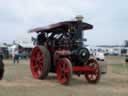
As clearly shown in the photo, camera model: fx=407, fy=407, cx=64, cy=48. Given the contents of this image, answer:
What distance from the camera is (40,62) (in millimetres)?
17250

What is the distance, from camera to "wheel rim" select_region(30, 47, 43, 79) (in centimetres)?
1720

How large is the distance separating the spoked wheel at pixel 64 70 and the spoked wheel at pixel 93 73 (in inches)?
52.8

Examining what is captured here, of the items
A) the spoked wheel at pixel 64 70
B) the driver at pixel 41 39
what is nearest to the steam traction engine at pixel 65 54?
the spoked wheel at pixel 64 70

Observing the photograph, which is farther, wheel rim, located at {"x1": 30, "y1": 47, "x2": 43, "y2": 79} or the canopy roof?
wheel rim, located at {"x1": 30, "y1": 47, "x2": 43, "y2": 79}

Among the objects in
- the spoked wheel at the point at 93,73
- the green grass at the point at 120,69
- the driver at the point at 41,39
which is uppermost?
the driver at the point at 41,39

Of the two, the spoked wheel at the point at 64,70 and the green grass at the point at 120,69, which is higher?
the spoked wheel at the point at 64,70

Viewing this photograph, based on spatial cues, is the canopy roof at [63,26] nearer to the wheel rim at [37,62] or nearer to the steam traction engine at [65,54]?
the steam traction engine at [65,54]

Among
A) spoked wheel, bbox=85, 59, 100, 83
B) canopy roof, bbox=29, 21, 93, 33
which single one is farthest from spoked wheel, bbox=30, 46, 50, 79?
spoked wheel, bbox=85, 59, 100, 83

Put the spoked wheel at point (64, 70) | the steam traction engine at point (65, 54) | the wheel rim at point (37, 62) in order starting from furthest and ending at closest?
the wheel rim at point (37, 62), the steam traction engine at point (65, 54), the spoked wheel at point (64, 70)

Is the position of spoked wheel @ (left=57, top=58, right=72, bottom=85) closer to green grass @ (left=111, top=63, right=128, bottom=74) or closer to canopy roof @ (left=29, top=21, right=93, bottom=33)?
canopy roof @ (left=29, top=21, right=93, bottom=33)

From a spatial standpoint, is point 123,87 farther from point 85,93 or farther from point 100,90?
point 85,93

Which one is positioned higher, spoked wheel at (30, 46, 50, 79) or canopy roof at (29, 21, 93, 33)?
canopy roof at (29, 21, 93, 33)

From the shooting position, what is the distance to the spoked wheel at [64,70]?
14.6 meters

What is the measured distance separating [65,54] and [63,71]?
2.43ft
